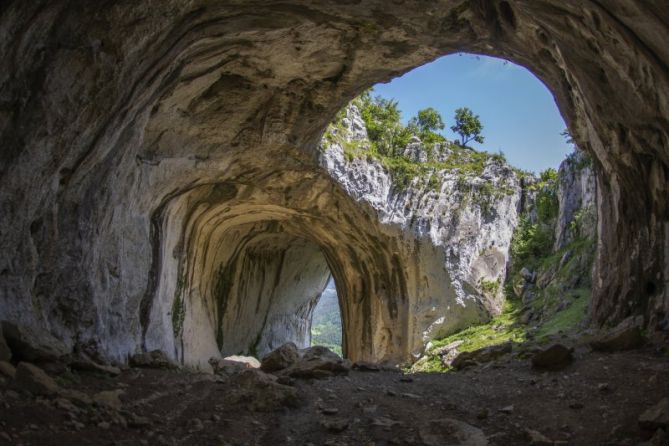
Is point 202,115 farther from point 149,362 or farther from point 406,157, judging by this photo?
point 406,157

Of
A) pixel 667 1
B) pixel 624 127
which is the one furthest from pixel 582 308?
pixel 667 1

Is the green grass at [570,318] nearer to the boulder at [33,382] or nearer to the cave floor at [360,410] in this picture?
the cave floor at [360,410]

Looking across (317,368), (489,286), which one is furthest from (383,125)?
(317,368)

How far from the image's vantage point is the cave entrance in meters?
52.7

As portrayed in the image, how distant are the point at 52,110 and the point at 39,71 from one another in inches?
18.4

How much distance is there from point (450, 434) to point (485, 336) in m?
10.5

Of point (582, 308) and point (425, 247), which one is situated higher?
point (425, 247)

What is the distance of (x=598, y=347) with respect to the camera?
7949 mm

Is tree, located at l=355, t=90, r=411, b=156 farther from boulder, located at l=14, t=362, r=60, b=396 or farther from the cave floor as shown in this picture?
boulder, located at l=14, t=362, r=60, b=396

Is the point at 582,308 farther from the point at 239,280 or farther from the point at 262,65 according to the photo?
the point at 239,280

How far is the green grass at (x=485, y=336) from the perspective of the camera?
13954 mm

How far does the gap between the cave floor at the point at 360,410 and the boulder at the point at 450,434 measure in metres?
0.02

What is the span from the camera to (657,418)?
426cm

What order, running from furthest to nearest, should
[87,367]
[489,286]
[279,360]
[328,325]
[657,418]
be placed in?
[328,325] → [489,286] → [279,360] → [87,367] → [657,418]
